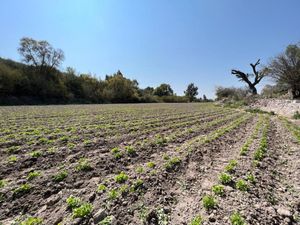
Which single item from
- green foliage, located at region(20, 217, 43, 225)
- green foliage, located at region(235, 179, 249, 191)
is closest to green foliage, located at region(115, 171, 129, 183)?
green foliage, located at region(20, 217, 43, 225)

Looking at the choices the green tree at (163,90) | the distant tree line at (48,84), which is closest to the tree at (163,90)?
the green tree at (163,90)

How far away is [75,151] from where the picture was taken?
21.4 feet

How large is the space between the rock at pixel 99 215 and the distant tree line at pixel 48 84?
4095 centimetres

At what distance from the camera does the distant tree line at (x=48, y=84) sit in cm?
3791

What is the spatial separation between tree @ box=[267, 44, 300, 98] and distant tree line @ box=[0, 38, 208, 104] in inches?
1761

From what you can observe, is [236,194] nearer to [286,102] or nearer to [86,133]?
[86,133]

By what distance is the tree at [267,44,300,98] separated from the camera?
22.5 meters

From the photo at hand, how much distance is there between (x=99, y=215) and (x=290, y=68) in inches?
1115

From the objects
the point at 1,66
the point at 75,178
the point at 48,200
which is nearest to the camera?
the point at 48,200

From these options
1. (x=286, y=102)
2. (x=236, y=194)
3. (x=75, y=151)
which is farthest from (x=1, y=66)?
(x=286, y=102)

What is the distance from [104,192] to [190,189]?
1977mm

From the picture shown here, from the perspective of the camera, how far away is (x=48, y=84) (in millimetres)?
44344

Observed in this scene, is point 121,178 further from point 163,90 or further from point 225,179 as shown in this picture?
point 163,90

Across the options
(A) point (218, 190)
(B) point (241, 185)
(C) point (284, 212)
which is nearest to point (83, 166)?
(A) point (218, 190)
